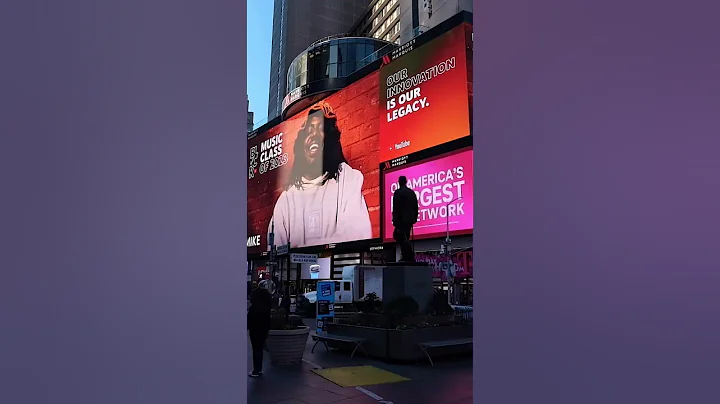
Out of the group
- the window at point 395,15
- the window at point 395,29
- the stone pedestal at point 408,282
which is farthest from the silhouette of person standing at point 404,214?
the window at point 395,15

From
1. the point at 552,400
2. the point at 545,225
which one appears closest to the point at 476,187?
the point at 545,225

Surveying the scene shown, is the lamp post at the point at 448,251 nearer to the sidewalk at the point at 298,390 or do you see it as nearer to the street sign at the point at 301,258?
the street sign at the point at 301,258

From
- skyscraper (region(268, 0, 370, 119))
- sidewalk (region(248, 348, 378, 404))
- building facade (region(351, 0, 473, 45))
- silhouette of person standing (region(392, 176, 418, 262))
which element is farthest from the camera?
skyscraper (region(268, 0, 370, 119))

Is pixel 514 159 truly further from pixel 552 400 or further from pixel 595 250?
pixel 552 400

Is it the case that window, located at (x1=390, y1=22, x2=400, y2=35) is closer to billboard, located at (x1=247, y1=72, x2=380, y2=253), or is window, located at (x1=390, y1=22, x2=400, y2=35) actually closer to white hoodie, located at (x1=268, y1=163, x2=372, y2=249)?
billboard, located at (x1=247, y1=72, x2=380, y2=253)

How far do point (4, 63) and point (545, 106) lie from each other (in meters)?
2.63

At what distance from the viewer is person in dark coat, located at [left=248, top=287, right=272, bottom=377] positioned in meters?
9.41

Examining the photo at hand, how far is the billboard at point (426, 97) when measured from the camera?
3309cm

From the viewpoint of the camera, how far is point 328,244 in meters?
44.4

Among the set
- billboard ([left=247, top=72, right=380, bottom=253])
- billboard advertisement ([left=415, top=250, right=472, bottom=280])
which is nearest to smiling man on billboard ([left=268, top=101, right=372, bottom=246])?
billboard ([left=247, top=72, right=380, bottom=253])

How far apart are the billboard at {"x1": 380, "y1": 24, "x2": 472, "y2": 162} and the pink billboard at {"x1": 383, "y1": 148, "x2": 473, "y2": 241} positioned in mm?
1207

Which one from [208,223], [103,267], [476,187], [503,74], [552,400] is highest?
[503,74]

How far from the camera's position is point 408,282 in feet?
41.3

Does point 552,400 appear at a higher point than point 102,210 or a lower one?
lower
